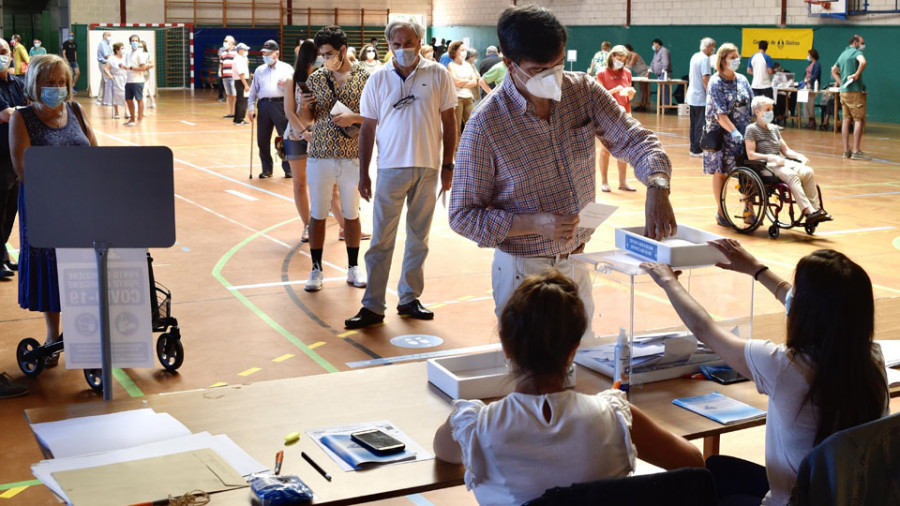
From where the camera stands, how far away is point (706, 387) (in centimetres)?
319

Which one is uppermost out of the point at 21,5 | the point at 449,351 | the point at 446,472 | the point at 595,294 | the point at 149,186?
the point at 21,5

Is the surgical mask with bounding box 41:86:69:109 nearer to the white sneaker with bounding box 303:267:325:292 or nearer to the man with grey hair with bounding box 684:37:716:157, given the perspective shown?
the white sneaker with bounding box 303:267:325:292

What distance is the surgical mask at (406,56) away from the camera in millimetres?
6383

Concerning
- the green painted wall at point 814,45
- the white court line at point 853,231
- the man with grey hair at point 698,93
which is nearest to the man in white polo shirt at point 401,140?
the white court line at point 853,231

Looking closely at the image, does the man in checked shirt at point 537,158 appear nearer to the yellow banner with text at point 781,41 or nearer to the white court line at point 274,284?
the white court line at point 274,284

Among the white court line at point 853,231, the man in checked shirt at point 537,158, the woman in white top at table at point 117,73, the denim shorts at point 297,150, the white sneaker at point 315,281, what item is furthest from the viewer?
the woman in white top at table at point 117,73

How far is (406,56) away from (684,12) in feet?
66.1

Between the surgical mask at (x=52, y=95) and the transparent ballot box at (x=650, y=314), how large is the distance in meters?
3.15

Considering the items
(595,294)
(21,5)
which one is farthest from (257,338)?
(21,5)

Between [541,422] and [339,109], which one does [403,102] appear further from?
[541,422]

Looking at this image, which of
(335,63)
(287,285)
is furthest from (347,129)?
(287,285)

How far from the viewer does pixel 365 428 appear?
279 centimetres

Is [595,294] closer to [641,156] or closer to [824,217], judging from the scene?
[641,156]

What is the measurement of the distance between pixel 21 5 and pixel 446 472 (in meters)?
38.5
